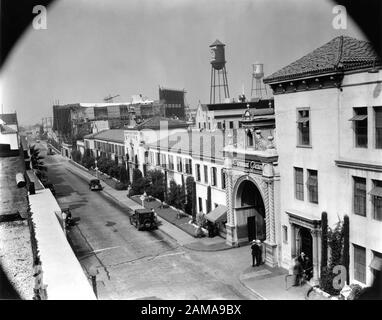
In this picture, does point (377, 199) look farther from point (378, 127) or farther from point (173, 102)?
point (173, 102)

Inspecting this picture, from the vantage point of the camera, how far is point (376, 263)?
18500 mm

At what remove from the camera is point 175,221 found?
3819cm

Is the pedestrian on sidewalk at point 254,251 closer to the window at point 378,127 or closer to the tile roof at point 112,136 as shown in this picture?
the window at point 378,127

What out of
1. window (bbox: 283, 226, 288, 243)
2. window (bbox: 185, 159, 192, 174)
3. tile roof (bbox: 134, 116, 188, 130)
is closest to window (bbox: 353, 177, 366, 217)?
window (bbox: 283, 226, 288, 243)

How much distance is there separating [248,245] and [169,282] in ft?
25.9

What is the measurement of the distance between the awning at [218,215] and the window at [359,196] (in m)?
13.1

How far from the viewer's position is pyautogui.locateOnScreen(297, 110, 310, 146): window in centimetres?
2238

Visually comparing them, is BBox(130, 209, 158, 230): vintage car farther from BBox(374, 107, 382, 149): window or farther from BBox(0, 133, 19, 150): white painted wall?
BBox(374, 107, 382, 149): window

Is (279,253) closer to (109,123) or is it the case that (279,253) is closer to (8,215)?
(8,215)

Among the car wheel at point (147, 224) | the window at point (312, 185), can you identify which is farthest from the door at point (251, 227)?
the car wheel at point (147, 224)

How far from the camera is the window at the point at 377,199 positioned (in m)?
18.3

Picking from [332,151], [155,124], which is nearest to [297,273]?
[332,151]

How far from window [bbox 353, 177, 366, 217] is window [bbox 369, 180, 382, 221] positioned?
576mm

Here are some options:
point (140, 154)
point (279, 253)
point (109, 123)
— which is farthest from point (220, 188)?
point (109, 123)
